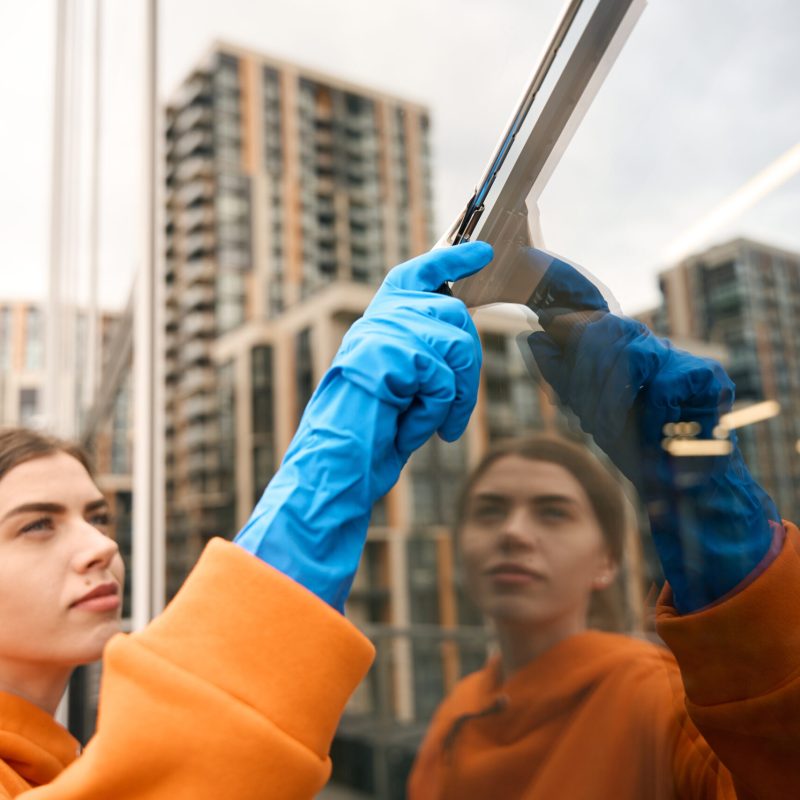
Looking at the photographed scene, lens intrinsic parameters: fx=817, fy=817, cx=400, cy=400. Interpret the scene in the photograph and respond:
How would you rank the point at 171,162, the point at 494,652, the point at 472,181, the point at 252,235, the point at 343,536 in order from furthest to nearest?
the point at 171,162 < the point at 252,235 < the point at 472,181 < the point at 494,652 < the point at 343,536

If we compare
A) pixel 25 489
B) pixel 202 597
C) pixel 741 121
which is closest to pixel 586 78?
pixel 741 121

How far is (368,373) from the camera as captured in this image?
0.54 meters

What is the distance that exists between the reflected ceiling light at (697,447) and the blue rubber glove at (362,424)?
15 centimetres

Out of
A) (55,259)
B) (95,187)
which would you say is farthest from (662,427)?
(55,259)

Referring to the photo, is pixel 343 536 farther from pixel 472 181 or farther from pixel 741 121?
pixel 472 181

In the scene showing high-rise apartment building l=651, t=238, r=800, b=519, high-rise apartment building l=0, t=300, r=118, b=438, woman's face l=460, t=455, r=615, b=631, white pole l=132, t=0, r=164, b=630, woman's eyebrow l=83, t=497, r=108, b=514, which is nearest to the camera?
high-rise apartment building l=651, t=238, r=800, b=519

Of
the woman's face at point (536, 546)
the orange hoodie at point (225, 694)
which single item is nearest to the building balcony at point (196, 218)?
the woman's face at point (536, 546)

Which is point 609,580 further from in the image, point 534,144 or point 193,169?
point 193,169

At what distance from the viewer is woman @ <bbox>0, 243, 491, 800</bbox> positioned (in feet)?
1.53

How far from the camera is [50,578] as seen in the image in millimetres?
832

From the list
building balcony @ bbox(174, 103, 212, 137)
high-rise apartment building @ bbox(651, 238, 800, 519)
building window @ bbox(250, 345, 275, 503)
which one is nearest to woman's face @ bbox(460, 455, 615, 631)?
high-rise apartment building @ bbox(651, 238, 800, 519)

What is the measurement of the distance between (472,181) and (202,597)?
65cm

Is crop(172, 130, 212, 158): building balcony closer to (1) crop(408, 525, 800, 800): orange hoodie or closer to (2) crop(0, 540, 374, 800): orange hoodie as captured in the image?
(1) crop(408, 525, 800, 800): orange hoodie

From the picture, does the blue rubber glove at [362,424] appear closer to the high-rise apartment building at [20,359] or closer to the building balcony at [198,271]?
the building balcony at [198,271]
